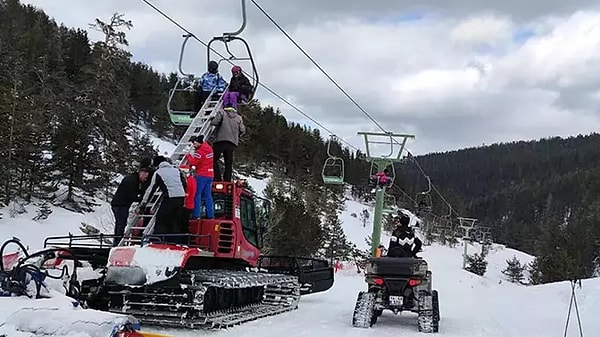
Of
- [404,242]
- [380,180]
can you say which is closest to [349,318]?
[404,242]

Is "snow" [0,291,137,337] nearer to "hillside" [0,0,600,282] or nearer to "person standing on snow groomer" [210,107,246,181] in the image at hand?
"person standing on snow groomer" [210,107,246,181]

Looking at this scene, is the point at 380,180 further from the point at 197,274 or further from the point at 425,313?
the point at 197,274

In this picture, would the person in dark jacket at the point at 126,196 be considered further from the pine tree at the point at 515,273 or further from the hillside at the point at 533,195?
the pine tree at the point at 515,273

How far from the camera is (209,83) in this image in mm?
13914

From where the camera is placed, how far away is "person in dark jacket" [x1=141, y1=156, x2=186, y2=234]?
10227 mm

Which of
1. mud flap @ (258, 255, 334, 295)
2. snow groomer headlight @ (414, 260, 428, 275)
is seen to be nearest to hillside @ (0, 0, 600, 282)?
mud flap @ (258, 255, 334, 295)

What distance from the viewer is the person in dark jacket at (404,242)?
41.1 ft

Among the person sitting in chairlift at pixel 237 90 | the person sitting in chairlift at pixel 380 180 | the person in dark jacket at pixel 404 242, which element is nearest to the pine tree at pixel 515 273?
the person sitting in chairlift at pixel 380 180

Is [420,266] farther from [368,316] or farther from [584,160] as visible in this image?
[584,160]

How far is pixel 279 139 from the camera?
262 feet

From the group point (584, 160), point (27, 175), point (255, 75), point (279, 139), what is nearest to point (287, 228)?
point (27, 175)

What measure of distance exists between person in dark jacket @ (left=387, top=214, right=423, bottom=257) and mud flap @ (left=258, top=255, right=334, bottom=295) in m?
3.08

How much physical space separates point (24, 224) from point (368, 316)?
23.3 metres

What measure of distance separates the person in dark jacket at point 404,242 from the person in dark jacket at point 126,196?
4.81 metres
